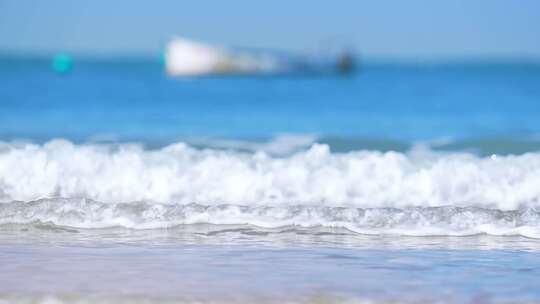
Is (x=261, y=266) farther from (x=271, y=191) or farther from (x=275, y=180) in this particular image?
(x=275, y=180)

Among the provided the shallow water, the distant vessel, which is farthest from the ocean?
the distant vessel

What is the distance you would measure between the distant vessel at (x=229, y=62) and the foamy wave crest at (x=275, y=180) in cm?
5541

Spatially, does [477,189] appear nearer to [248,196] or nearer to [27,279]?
[248,196]

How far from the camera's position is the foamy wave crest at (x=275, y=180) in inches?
429

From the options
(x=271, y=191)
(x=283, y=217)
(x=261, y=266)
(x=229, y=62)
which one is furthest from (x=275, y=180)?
(x=229, y=62)

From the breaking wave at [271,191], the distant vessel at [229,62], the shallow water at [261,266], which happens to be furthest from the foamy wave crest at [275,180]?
the distant vessel at [229,62]

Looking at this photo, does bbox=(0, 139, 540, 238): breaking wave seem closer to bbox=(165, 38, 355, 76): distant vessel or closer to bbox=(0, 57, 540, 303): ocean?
bbox=(0, 57, 540, 303): ocean

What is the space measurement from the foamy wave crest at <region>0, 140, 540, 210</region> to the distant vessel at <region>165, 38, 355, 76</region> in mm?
55406

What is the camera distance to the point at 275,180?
11.2 m

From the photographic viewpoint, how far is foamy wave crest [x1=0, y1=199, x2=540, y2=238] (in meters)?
9.71

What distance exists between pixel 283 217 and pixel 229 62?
203 feet

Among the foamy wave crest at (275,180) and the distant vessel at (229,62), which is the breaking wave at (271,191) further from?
the distant vessel at (229,62)

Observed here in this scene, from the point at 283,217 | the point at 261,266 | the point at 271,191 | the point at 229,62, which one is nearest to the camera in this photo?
the point at 261,266

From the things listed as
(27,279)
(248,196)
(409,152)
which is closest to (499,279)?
(27,279)
